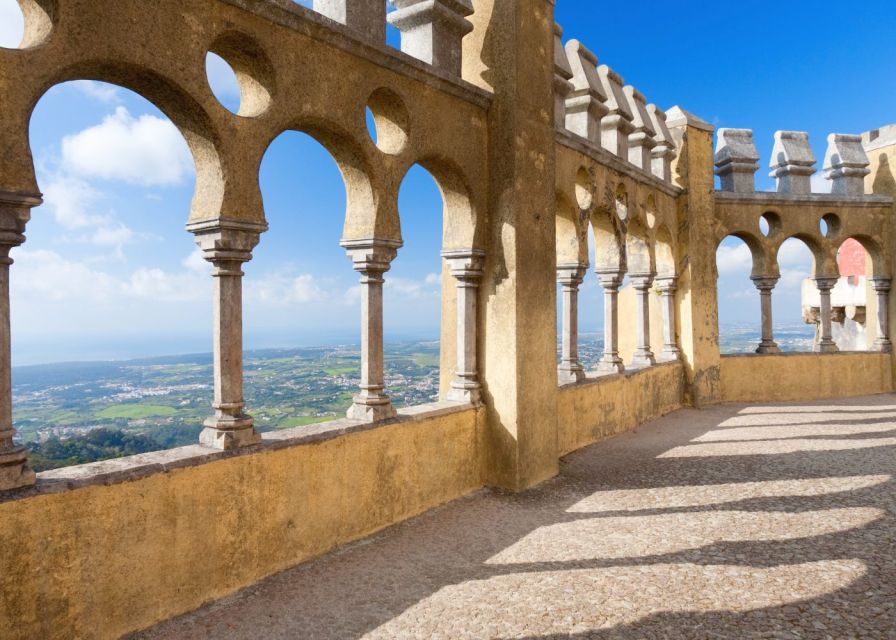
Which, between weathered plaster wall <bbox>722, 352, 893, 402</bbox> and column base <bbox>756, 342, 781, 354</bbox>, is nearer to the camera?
weathered plaster wall <bbox>722, 352, 893, 402</bbox>

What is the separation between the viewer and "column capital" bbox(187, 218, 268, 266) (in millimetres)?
3789

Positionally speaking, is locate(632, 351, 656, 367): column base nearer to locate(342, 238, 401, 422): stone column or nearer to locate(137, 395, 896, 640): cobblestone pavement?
locate(137, 395, 896, 640): cobblestone pavement

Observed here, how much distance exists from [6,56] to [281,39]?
1.72 metres

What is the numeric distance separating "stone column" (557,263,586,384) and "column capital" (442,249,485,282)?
2.03 m

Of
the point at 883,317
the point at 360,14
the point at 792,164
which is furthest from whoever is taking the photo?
the point at 883,317

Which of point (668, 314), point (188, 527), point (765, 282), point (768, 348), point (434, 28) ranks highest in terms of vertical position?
point (434, 28)

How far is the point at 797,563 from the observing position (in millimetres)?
4039

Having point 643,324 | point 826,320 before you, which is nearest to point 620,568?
point 643,324

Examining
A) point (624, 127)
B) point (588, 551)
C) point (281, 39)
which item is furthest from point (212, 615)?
point (624, 127)

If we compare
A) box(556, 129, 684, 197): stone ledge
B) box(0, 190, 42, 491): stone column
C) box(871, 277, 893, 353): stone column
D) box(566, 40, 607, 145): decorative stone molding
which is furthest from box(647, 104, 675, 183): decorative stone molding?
box(0, 190, 42, 491): stone column

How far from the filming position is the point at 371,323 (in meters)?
4.94

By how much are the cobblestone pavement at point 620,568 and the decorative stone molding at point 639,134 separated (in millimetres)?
5258

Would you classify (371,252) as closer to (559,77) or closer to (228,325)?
(228,325)

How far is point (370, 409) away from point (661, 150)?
312 inches
